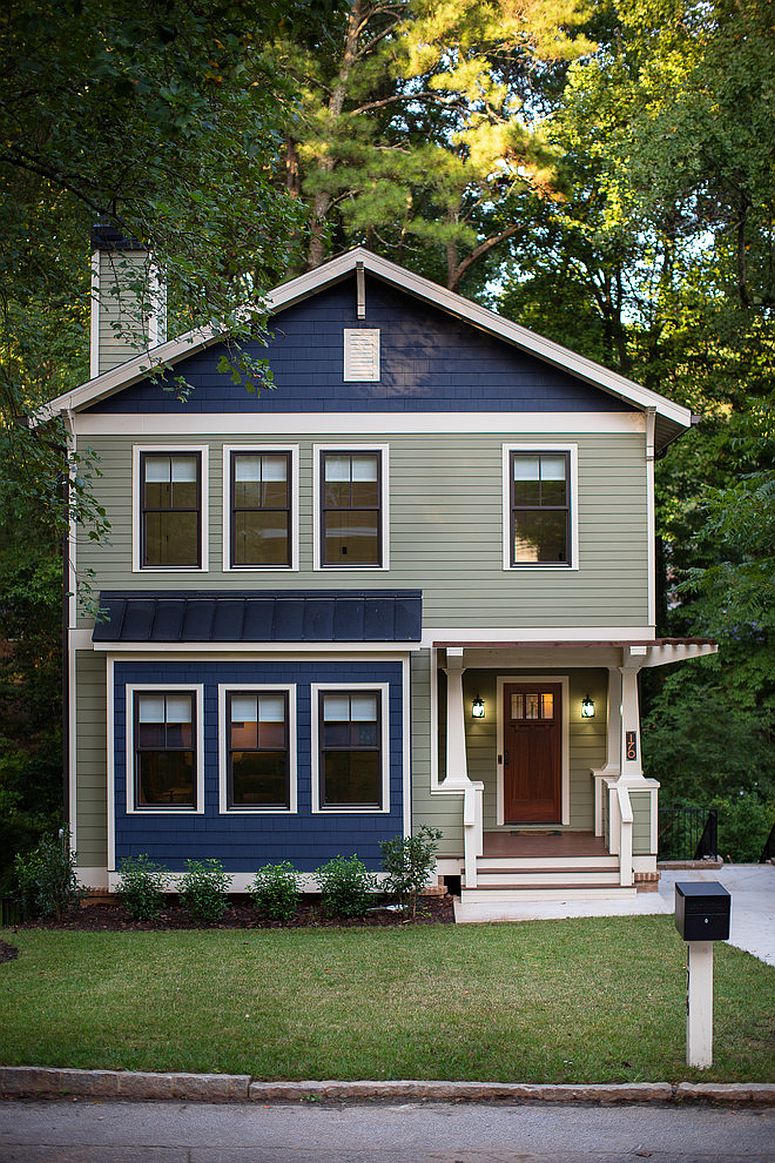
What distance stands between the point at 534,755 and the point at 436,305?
6.52 metres

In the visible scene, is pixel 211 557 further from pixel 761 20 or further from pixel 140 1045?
pixel 761 20

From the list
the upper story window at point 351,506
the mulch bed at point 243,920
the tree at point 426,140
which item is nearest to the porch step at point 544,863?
the mulch bed at point 243,920

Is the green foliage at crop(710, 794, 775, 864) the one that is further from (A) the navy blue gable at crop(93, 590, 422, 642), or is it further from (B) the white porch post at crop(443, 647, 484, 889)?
(A) the navy blue gable at crop(93, 590, 422, 642)

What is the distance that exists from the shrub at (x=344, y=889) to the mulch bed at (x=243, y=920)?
12 cm

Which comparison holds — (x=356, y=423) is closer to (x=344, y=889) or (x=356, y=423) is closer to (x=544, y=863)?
(x=344, y=889)

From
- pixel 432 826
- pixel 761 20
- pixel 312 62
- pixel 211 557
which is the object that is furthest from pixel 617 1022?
pixel 312 62

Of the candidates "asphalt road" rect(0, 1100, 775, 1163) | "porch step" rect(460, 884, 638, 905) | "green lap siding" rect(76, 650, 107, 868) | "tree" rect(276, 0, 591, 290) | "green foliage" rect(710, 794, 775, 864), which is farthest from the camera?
"tree" rect(276, 0, 591, 290)

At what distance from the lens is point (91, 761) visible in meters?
15.4

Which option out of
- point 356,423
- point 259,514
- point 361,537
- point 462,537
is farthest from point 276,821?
point 356,423

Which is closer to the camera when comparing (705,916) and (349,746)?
(705,916)

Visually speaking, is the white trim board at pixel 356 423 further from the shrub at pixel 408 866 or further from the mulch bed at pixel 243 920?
the mulch bed at pixel 243 920

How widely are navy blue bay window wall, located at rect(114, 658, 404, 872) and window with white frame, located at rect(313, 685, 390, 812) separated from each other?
0.10 metres

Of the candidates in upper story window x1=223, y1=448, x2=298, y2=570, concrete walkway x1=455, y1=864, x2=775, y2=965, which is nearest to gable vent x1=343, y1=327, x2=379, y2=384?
upper story window x1=223, y1=448, x2=298, y2=570

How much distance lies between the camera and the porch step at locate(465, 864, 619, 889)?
1492 centimetres
